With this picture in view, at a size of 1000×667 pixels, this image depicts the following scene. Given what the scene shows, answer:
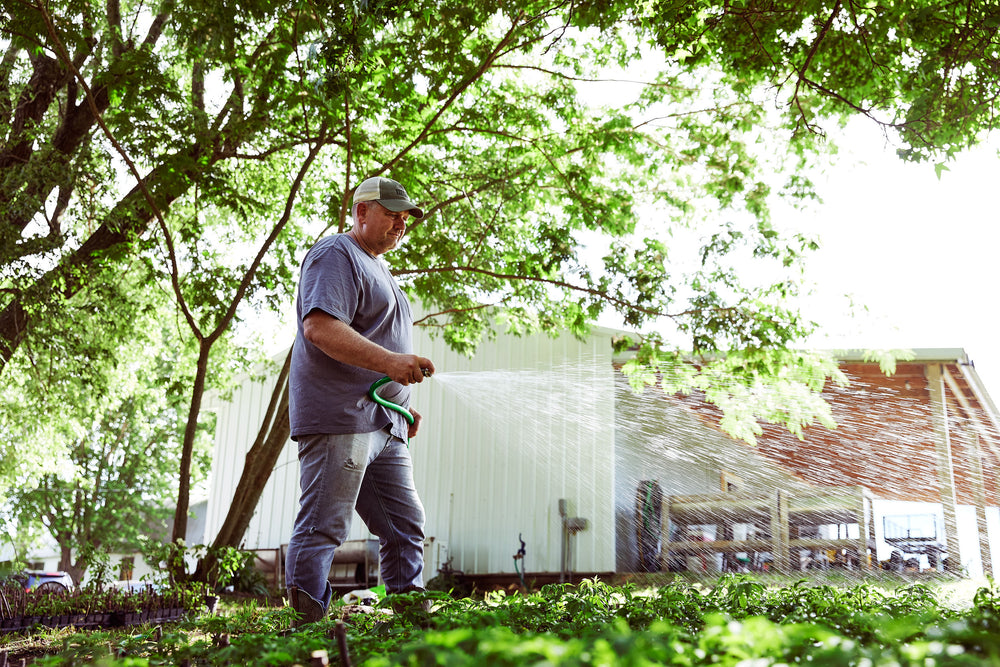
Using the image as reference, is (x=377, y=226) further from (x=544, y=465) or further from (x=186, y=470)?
(x=544, y=465)

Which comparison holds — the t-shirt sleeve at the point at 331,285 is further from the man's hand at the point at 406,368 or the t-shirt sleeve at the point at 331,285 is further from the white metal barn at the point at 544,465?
the white metal barn at the point at 544,465

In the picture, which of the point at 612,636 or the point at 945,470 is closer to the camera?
the point at 612,636

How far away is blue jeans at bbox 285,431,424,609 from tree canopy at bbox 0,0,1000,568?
3213 mm

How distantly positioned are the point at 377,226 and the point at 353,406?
0.91m

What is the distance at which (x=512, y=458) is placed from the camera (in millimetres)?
14234

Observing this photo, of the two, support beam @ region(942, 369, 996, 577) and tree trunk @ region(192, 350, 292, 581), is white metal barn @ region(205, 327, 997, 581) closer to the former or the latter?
support beam @ region(942, 369, 996, 577)

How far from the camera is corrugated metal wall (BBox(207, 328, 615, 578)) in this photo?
43.1 ft

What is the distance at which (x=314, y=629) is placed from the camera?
2758 mm

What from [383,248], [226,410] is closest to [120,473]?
[226,410]

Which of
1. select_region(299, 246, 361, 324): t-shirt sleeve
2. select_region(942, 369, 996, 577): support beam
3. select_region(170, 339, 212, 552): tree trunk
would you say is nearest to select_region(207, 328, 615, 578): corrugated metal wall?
select_region(942, 369, 996, 577): support beam

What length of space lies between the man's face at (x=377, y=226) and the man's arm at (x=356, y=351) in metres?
0.64

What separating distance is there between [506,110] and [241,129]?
2589mm

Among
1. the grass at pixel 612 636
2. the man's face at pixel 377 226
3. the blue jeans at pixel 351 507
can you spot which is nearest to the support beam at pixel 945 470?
the grass at pixel 612 636

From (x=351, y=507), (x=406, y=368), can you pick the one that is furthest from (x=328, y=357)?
(x=351, y=507)
